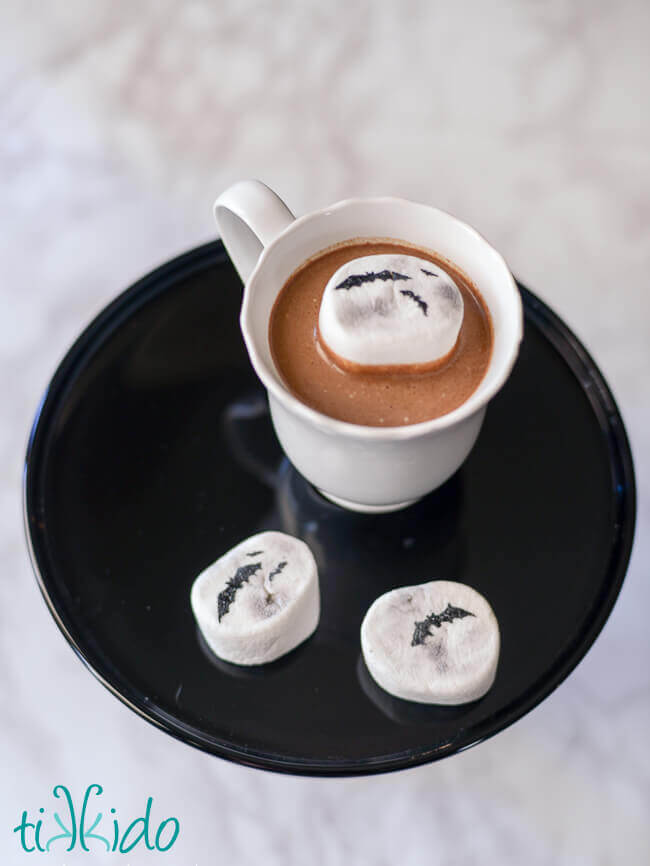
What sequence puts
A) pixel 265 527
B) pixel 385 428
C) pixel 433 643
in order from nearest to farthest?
pixel 385 428, pixel 433 643, pixel 265 527

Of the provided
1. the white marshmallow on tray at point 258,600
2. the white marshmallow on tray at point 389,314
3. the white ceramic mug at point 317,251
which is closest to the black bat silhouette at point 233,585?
the white marshmallow on tray at point 258,600

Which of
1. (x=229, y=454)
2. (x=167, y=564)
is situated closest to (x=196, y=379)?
(x=229, y=454)

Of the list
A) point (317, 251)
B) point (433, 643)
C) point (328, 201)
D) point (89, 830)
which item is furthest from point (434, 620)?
point (328, 201)

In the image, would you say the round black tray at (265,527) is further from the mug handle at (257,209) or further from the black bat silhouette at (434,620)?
the mug handle at (257,209)

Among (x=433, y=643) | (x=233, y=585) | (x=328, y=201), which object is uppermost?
(x=328, y=201)

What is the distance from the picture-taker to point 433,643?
1.01 metres

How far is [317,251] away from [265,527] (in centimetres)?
31

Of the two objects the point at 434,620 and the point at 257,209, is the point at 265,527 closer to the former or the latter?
the point at 434,620

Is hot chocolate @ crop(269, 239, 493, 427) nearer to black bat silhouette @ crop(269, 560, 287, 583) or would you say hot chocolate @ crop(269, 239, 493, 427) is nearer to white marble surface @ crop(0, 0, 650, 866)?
black bat silhouette @ crop(269, 560, 287, 583)

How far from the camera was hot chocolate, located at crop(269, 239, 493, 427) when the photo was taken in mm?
950

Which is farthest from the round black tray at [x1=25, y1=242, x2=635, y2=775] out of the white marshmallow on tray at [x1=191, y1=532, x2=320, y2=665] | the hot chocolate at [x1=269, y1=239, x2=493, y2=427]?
the hot chocolate at [x1=269, y1=239, x2=493, y2=427]

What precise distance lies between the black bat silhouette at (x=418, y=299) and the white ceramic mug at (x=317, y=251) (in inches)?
3.1

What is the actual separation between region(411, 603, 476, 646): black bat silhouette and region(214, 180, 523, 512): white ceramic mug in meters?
0.12

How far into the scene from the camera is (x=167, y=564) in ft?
3.54
